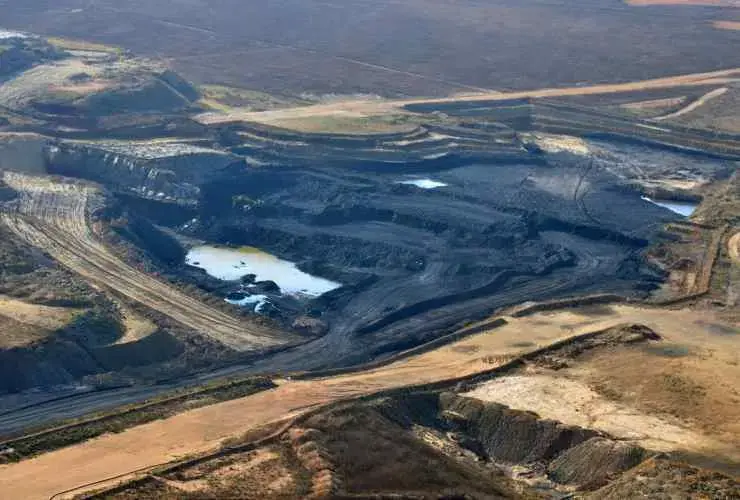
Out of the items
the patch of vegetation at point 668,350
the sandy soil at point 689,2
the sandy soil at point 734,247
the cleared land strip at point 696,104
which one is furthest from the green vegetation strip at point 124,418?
the sandy soil at point 689,2

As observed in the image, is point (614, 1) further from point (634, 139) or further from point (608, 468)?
point (608, 468)

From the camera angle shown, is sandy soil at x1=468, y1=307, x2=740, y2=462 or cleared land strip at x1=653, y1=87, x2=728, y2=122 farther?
cleared land strip at x1=653, y1=87, x2=728, y2=122

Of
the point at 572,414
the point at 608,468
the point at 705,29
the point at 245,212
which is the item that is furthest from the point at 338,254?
the point at 705,29

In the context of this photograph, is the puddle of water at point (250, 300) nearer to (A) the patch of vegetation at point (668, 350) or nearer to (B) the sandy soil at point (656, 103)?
(A) the patch of vegetation at point (668, 350)

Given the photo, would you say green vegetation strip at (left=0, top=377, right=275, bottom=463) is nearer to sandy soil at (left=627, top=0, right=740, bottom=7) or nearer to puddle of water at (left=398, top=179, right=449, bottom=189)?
puddle of water at (left=398, top=179, right=449, bottom=189)

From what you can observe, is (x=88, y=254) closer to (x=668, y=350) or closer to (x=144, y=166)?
(x=144, y=166)

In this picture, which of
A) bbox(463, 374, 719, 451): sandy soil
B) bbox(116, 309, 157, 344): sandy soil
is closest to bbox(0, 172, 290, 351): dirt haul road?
bbox(116, 309, 157, 344): sandy soil
